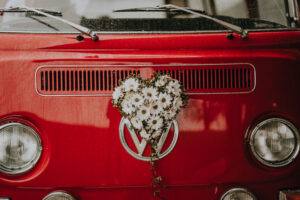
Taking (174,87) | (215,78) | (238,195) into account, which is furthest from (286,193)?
(174,87)

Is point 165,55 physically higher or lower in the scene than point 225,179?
higher

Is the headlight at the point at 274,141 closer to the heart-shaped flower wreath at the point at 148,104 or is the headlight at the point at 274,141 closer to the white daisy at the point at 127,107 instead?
the heart-shaped flower wreath at the point at 148,104

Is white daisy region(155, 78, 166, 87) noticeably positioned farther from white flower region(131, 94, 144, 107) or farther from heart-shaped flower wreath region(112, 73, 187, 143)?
white flower region(131, 94, 144, 107)

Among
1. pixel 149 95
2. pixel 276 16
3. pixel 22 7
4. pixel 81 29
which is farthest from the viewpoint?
pixel 276 16

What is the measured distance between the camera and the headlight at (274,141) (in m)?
1.87

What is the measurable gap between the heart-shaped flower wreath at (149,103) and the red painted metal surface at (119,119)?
108mm

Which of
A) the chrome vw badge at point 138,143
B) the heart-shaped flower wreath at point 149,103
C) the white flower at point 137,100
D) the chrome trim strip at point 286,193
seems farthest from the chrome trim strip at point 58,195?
the chrome trim strip at point 286,193

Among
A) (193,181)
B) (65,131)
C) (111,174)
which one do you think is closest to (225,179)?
(193,181)

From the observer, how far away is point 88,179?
184cm

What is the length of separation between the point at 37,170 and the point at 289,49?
1.54m

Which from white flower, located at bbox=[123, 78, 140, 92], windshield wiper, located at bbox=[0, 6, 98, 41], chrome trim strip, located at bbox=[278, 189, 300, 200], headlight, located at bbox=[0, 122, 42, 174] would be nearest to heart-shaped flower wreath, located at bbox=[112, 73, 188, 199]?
white flower, located at bbox=[123, 78, 140, 92]

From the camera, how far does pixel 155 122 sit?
69.8 inches

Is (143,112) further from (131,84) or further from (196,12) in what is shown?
(196,12)

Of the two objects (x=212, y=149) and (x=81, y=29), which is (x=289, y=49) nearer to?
(x=212, y=149)
